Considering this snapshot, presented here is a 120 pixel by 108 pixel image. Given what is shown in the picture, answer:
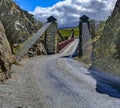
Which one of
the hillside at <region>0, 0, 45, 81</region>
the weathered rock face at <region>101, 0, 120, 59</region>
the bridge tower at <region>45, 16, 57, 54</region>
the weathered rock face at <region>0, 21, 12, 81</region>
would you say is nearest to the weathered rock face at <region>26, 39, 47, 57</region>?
the hillside at <region>0, 0, 45, 81</region>

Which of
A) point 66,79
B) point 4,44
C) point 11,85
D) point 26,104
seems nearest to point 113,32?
point 66,79

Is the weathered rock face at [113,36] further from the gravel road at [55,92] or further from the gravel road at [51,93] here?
the gravel road at [51,93]

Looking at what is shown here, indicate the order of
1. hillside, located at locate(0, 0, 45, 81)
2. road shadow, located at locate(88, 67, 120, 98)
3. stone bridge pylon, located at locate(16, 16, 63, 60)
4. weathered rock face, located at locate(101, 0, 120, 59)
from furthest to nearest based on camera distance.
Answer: stone bridge pylon, located at locate(16, 16, 63, 60)
weathered rock face, located at locate(101, 0, 120, 59)
hillside, located at locate(0, 0, 45, 81)
road shadow, located at locate(88, 67, 120, 98)

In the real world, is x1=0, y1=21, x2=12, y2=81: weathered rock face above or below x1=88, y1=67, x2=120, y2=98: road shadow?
above

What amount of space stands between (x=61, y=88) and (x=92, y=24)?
2548cm

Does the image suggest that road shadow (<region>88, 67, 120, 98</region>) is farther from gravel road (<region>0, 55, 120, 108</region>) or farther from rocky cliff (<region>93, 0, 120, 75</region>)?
rocky cliff (<region>93, 0, 120, 75</region>)

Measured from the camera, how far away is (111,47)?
85.3ft

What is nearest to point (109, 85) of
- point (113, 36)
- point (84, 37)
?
point (113, 36)

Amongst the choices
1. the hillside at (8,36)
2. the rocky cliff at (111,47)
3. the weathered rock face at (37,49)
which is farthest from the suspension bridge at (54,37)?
the rocky cliff at (111,47)

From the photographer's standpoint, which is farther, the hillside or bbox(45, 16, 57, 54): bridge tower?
bbox(45, 16, 57, 54): bridge tower

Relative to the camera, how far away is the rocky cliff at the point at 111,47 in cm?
2355

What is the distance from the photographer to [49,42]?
3994 centimetres

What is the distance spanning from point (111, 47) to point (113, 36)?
1.36 meters

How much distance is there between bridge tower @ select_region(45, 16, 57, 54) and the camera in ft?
130
